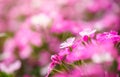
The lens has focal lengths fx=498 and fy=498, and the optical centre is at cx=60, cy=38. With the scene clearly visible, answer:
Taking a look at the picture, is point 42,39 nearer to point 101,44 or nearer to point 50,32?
point 50,32

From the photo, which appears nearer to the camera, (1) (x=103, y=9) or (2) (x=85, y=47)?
(2) (x=85, y=47)

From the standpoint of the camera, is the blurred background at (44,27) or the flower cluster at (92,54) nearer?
the flower cluster at (92,54)

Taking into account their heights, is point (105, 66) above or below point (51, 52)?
above

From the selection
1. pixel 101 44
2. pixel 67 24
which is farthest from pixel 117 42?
pixel 67 24

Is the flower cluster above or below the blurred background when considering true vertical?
above

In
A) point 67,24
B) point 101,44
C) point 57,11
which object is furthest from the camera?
point 57,11

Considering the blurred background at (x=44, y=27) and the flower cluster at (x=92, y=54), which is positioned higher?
the flower cluster at (x=92, y=54)

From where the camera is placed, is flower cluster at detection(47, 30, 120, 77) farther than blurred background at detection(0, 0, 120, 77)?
No

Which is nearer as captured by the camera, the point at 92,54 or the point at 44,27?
the point at 92,54
